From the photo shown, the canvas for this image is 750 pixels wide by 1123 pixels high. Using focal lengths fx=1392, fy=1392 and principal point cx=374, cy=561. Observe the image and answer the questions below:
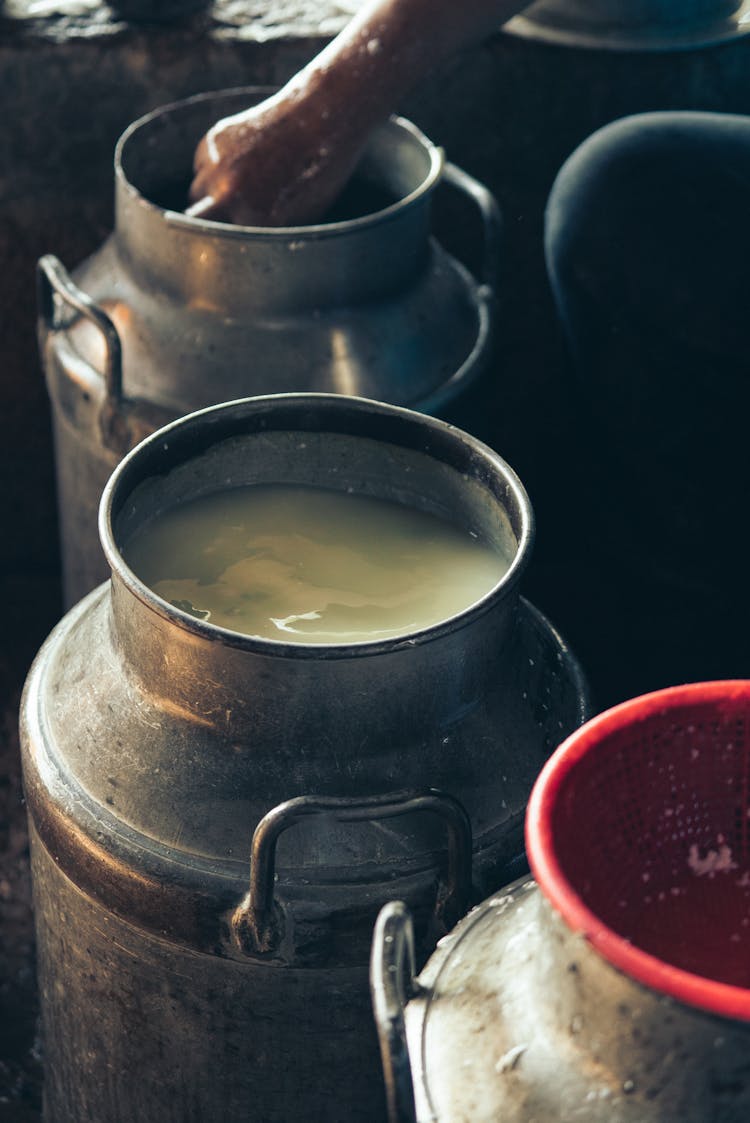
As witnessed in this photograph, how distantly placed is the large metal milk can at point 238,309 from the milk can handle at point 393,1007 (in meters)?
0.85

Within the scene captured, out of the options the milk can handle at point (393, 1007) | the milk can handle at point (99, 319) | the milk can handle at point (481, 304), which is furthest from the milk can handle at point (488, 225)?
the milk can handle at point (393, 1007)

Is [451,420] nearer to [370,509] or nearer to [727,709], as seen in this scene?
[370,509]

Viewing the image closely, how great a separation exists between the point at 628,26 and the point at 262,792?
64.0 inches

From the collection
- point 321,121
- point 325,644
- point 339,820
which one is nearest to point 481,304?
point 321,121

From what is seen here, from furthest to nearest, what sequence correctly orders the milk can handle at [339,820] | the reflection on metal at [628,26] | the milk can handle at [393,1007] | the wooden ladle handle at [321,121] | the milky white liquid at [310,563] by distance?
the reflection on metal at [628,26], the wooden ladle handle at [321,121], the milky white liquid at [310,563], the milk can handle at [339,820], the milk can handle at [393,1007]

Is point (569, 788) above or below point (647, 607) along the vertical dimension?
above

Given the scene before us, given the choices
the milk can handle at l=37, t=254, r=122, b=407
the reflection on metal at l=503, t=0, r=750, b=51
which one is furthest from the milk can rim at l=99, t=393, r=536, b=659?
the reflection on metal at l=503, t=0, r=750, b=51

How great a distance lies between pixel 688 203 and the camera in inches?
77.2

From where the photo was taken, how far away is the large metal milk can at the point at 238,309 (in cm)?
165

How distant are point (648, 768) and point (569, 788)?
9 centimetres

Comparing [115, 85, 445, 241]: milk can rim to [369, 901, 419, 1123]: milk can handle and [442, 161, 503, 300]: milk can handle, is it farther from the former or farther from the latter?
[369, 901, 419, 1123]: milk can handle

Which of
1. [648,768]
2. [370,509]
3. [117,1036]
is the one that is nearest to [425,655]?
[648,768]

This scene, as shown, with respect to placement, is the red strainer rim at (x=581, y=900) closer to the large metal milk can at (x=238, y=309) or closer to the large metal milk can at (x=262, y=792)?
the large metal milk can at (x=262, y=792)

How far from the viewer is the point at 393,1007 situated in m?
0.92
